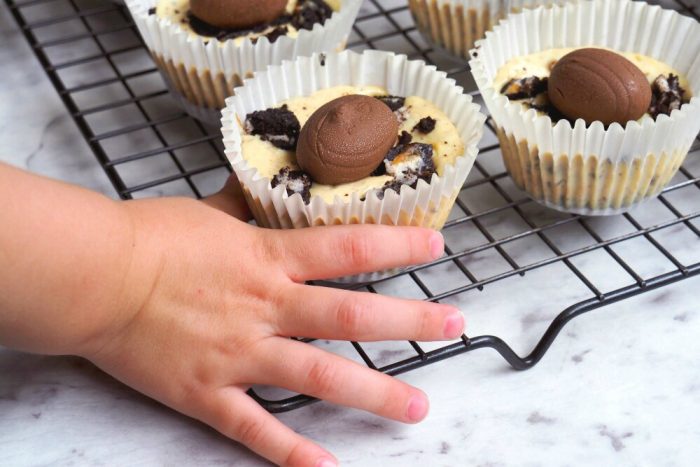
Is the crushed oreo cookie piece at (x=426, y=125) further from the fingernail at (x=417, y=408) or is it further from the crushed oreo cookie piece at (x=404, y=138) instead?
the fingernail at (x=417, y=408)

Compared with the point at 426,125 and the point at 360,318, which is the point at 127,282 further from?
the point at 426,125

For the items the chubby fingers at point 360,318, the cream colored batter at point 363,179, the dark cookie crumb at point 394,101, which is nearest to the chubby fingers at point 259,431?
the chubby fingers at point 360,318

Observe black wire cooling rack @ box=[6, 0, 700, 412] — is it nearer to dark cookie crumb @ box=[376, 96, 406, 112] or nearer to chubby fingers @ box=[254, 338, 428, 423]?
chubby fingers @ box=[254, 338, 428, 423]

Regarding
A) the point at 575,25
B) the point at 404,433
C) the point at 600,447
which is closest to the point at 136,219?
the point at 404,433

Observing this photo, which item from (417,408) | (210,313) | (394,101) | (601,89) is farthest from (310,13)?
(417,408)

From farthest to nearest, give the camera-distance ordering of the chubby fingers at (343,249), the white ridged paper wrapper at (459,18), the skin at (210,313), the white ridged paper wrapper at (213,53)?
the white ridged paper wrapper at (459,18)
the white ridged paper wrapper at (213,53)
the chubby fingers at (343,249)
the skin at (210,313)

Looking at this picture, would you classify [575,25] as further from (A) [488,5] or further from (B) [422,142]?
(B) [422,142]
